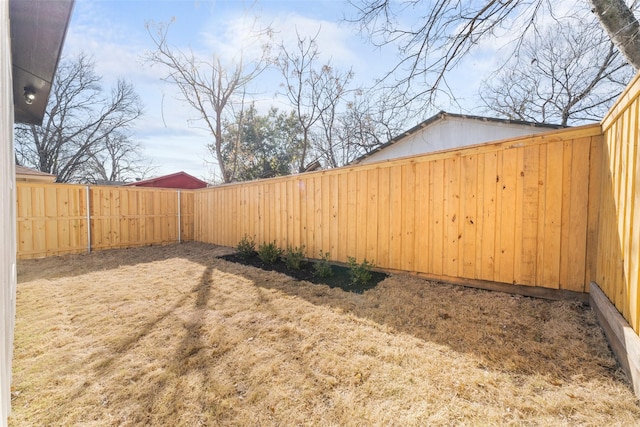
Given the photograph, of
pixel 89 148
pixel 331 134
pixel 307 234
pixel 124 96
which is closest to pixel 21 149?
pixel 89 148

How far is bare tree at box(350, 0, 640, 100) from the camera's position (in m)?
3.07

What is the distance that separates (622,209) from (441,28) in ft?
9.75

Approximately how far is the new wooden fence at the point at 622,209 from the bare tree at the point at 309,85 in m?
11.5

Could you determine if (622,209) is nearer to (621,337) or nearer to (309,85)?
(621,337)

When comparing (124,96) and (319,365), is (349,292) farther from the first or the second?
(124,96)

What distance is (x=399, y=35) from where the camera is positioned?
141 inches

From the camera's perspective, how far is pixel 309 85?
1265 cm

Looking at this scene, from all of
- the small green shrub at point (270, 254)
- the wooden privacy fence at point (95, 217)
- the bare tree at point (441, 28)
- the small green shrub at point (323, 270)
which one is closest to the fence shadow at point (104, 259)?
the wooden privacy fence at point (95, 217)

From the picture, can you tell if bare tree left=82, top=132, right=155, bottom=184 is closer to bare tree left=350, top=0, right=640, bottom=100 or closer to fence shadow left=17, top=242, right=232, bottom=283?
fence shadow left=17, top=242, right=232, bottom=283

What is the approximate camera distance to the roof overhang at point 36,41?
2078mm

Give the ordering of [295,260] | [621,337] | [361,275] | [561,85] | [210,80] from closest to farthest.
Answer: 1. [621,337]
2. [361,275]
3. [295,260]
4. [561,85]
5. [210,80]

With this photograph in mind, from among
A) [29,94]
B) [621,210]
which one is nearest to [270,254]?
[29,94]

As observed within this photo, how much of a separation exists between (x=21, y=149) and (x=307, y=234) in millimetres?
19323

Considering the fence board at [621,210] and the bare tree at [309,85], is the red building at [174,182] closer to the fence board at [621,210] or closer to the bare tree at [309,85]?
the bare tree at [309,85]
